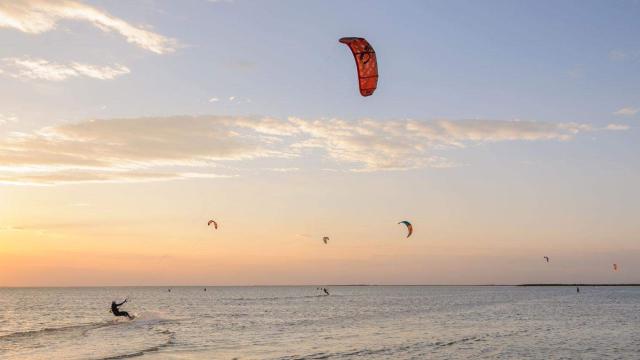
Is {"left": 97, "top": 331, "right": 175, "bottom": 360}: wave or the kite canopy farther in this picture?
{"left": 97, "top": 331, "right": 175, "bottom": 360}: wave

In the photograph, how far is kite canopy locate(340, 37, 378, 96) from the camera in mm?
20438

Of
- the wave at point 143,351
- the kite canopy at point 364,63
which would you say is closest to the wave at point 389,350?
the wave at point 143,351

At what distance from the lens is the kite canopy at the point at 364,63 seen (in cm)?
2044

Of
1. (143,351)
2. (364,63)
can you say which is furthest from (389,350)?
(364,63)

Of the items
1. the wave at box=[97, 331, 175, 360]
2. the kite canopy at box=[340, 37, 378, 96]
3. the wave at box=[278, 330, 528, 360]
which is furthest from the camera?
the wave at box=[97, 331, 175, 360]

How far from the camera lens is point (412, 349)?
1093 inches

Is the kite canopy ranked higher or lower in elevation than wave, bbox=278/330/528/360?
higher

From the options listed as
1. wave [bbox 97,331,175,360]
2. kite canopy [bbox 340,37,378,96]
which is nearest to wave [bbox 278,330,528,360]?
wave [bbox 97,331,175,360]

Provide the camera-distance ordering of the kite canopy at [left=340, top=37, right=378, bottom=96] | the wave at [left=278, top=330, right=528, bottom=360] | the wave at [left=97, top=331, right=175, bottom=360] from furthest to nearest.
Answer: the wave at [left=97, top=331, right=175, bottom=360]
the wave at [left=278, top=330, right=528, bottom=360]
the kite canopy at [left=340, top=37, right=378, bottom=96]

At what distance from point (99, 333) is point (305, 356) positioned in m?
17.5

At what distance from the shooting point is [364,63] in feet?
68.8

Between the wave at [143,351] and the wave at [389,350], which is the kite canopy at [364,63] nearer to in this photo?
the wave at [389,350]

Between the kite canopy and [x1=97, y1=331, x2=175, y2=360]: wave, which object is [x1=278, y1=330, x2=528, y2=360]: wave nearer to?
[x1=97, y1=331, x2=175, y2=360]: wave

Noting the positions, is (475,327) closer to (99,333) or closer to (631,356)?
(631,356)
